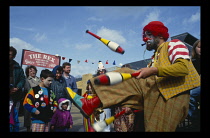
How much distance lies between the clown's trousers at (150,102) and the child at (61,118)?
5.62ft

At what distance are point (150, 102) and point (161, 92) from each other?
0.15m

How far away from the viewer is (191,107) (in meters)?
2.37


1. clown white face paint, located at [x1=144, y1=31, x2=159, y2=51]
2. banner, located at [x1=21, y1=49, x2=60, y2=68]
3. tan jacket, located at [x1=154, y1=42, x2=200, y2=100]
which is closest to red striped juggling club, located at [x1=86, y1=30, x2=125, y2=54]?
clown white face paint, located at [x1=144, y1=31, x2=159, y2=51]

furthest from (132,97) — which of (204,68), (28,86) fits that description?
(28,86)

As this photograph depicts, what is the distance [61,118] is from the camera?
3.27 metres

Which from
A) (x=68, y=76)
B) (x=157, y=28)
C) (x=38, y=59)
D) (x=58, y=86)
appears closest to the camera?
(x=157, y=28)

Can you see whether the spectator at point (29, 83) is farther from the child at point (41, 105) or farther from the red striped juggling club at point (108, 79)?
the red striped juggling club at point (108, 79)

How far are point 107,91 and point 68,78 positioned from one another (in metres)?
2.71

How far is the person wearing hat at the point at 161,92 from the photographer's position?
1.64 meters

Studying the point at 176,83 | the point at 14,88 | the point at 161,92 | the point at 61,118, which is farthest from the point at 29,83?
→ the point at 176,83

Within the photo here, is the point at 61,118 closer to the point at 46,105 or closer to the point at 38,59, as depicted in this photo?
the point at 46,105

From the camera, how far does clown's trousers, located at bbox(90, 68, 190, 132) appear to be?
5.49 ft

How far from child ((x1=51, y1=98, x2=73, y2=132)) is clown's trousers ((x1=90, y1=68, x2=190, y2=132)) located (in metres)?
1.71
